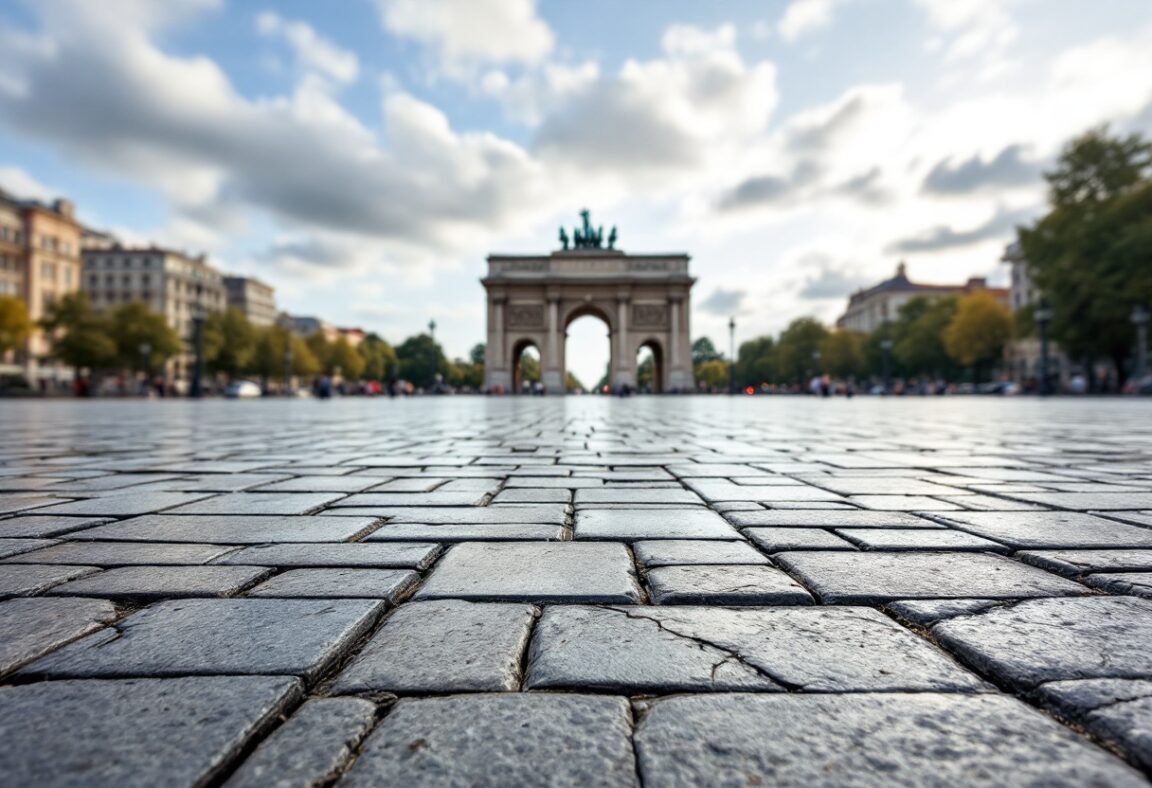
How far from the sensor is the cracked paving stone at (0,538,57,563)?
231 cm

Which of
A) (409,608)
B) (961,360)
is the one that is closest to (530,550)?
(409,608)

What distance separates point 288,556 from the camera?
225 cm

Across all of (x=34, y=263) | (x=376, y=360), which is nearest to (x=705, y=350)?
(x=376, y=360)

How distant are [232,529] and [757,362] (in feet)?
401

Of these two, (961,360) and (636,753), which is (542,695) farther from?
(961,360)

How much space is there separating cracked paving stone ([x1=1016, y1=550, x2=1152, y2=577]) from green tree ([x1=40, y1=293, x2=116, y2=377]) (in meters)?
58.6

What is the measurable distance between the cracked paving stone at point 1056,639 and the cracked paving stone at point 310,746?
115 centimetres

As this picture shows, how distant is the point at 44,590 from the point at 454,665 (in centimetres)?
131

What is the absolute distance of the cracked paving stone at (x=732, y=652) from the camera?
125cm

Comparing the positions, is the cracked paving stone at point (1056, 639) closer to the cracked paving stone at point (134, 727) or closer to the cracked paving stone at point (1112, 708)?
the cracked paving stone at point (1112, 708)

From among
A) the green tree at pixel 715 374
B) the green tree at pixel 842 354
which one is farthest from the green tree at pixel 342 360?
the green tree at pixel 715 374

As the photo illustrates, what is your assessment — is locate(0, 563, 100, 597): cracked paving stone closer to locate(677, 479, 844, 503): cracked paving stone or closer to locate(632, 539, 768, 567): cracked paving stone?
locate(632, 539, 768, 567): cracked paving stone

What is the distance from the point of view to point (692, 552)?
2293 mm

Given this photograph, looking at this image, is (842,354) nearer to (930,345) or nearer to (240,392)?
(930,345)
